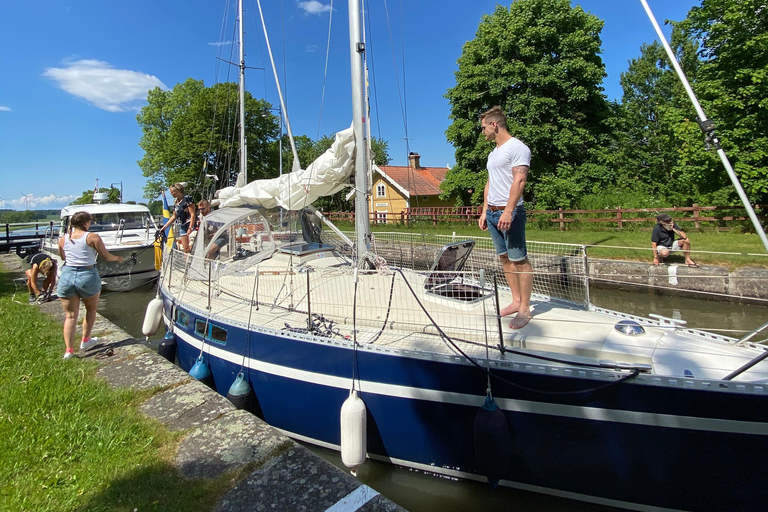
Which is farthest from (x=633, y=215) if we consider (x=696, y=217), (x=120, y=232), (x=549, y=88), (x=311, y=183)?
(x=120, y=232)

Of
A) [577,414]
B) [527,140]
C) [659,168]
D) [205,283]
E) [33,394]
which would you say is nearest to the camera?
[577,414]

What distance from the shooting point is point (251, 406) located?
4.35m

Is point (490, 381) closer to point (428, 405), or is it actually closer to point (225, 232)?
point (428, 405)

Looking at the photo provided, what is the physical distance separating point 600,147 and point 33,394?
72.3ft

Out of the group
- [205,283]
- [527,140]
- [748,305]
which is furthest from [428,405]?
[527,140]

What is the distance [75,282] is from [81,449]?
2.34 m

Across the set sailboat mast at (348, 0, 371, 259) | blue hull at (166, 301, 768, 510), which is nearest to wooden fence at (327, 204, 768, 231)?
sailboat mast at (348, 0, 371, 259)

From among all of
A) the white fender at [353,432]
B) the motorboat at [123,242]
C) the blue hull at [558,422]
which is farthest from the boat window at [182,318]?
the motorboat at [123,242]

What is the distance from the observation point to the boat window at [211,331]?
15.6 feet

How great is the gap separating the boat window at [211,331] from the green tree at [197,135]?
23.8 meters

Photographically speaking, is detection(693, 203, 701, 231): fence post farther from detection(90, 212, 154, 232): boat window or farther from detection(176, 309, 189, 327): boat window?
detection(90, 212, 154, 232): boat window

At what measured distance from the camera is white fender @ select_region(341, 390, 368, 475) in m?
3.34

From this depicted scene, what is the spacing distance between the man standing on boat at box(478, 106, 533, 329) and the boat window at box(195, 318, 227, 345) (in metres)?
3.22

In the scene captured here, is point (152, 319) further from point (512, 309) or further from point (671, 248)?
point (671, 248)
